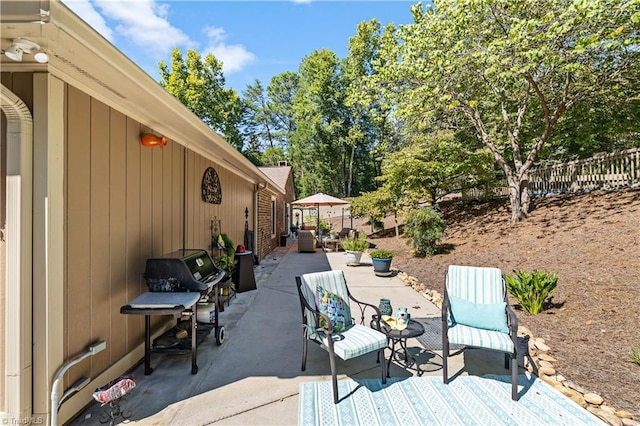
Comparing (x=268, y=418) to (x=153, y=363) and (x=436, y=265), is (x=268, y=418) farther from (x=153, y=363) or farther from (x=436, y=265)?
(x=436, y=265)

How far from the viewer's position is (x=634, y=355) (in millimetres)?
3008

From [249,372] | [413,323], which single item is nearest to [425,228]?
[413,323]

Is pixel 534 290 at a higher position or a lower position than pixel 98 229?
lower

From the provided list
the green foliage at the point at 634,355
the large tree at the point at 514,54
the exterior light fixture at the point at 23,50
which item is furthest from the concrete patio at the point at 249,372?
the large tree at the point at 514,54

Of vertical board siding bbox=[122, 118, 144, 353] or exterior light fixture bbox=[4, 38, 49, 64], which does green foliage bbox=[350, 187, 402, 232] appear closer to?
vertical board siding bbox=[122, 118, 144, 353]

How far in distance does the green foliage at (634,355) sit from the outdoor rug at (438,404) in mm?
992

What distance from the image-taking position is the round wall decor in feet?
17.2

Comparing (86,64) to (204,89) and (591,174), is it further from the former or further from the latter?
(204,89)

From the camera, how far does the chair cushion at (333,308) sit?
3104 mm

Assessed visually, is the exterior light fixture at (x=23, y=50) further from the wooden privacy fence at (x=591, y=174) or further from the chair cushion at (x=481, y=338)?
the wooden privacy fence at (x=591, y=174)

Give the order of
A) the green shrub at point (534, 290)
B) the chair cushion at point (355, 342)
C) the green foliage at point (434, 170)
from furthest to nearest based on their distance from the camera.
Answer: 1. the green foliage at point (434, 170)
2. the green shrub at point (534, 290)
3. the chair cushion at point (355, 342)

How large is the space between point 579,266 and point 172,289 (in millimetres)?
6640

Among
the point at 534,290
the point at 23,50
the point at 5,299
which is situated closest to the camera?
the point at 23,50

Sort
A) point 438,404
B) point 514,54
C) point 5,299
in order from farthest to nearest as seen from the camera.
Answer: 1. point 514,54
2. point 438,404
3. point 5,299
